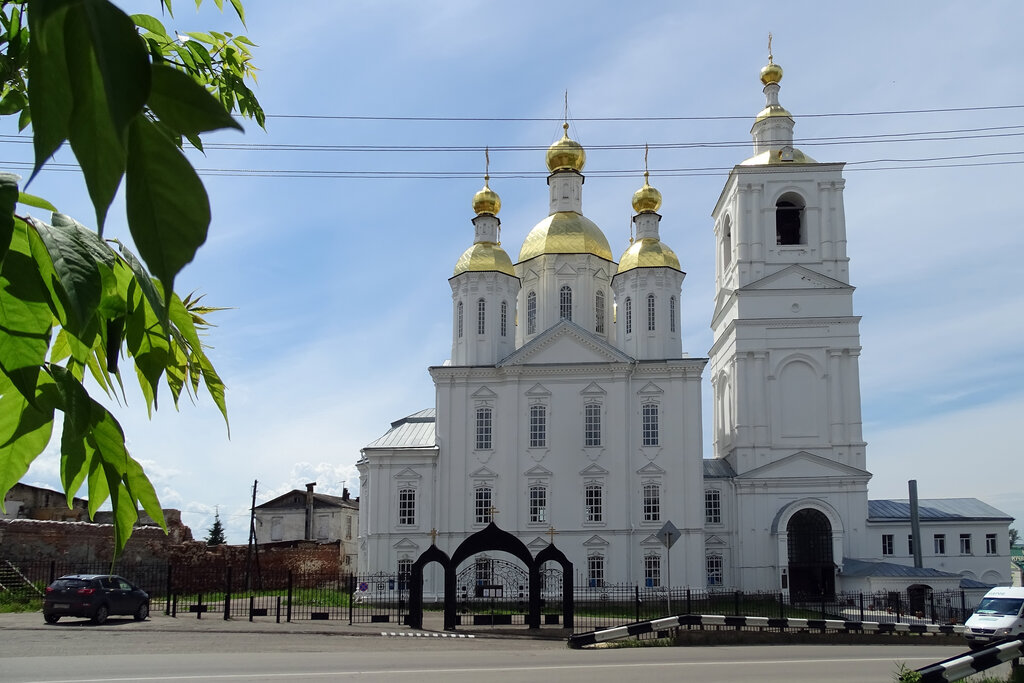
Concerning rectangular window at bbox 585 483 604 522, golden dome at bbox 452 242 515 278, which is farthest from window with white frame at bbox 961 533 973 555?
golden dome at bbox 452 242 515 278

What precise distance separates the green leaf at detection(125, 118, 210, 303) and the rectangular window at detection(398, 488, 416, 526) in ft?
134

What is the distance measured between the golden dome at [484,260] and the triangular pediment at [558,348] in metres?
3.90

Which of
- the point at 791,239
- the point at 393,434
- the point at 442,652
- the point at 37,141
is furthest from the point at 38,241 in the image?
the point at 791,239

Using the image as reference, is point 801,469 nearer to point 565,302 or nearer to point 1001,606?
point 565,302

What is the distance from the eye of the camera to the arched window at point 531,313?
157ft

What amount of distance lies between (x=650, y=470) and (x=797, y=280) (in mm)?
11432

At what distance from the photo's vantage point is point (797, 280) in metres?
44.1

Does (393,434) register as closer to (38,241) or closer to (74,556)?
(74,556)

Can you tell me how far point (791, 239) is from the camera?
1844 inches

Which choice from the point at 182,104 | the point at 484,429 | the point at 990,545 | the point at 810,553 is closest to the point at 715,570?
the point at 810,553

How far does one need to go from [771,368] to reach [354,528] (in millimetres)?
36318

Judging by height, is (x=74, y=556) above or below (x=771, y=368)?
below

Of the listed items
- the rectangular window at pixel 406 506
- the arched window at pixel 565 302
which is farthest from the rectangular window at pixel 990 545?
the rectangular window at pixel 406 506

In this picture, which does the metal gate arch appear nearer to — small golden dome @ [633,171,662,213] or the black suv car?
the black suv car
